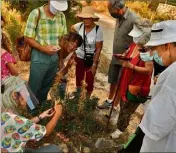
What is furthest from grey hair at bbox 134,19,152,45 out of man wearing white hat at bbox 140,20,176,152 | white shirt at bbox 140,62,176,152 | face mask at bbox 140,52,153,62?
white shirt at bbox 140,62,176,152

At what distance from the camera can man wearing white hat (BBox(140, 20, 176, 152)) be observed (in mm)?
1822

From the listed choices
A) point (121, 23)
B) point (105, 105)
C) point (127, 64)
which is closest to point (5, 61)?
point (127, 64)

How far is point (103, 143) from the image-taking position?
3.59 meters

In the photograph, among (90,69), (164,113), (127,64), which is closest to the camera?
(164,113)

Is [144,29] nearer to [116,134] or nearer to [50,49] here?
[50,49]

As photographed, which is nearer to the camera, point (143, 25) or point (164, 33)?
point (164, 33)

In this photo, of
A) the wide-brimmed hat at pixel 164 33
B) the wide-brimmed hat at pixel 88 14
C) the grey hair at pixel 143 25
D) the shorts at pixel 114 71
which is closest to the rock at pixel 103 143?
the shorts at pixel 114 71

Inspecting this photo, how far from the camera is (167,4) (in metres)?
9.68

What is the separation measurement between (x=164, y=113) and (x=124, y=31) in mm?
2177

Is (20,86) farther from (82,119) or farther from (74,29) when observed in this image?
(74,29)

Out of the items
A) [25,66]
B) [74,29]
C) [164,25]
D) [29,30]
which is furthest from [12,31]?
[164,25]

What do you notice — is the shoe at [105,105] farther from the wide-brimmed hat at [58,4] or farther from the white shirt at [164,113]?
the white shirt at [164,113]

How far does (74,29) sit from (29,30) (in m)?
0.75

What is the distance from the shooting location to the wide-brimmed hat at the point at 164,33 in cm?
196
